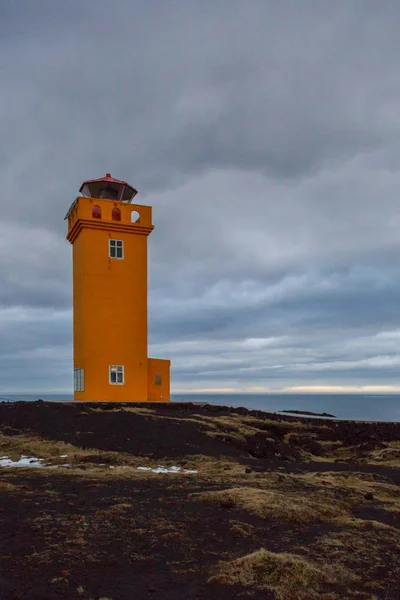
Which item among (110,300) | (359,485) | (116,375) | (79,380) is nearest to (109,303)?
(110,300)

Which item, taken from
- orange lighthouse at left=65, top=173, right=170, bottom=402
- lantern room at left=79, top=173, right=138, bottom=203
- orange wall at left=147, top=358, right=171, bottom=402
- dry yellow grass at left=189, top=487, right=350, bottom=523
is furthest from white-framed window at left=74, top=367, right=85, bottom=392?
dry yellow grass at left=189, top=487, right=350, bottom=523

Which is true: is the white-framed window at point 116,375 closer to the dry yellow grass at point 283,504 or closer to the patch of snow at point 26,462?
the patch of snow at point 26,462

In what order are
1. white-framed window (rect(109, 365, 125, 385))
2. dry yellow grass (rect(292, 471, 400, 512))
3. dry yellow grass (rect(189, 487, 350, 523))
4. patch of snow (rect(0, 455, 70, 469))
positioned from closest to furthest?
dry yellow grass (rect(189, 487, 350, 523))
dry yellow grass (rect(292, 471, 400, 512))
patch of snow (rect(0, 455, 70, 469))
white-framed window (rect(109, 365, 125, 385))

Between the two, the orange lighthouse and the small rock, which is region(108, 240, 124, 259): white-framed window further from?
the small rock

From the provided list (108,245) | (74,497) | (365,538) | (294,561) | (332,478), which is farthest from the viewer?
(108,245)

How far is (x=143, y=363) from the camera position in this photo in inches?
1126

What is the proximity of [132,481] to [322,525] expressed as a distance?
433 centimetres

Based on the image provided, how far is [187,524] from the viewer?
23.0ft

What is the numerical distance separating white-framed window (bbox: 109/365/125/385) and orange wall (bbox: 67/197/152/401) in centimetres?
22

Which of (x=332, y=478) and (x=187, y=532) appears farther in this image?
(x=332, y=478)

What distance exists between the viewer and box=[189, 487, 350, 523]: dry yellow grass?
757 centimetres

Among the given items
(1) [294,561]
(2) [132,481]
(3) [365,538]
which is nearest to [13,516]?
(2) [132,481]

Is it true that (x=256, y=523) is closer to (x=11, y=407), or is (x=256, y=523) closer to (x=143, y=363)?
(x=11, y=407)

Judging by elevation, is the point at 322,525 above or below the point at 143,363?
below
